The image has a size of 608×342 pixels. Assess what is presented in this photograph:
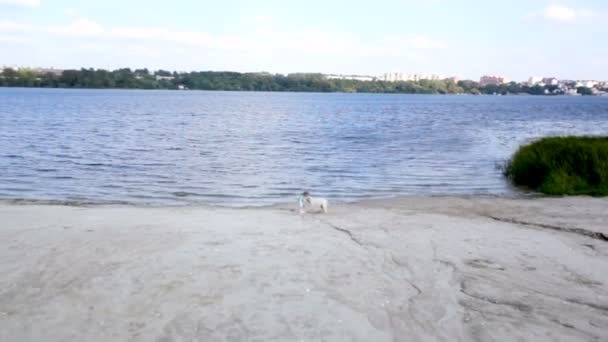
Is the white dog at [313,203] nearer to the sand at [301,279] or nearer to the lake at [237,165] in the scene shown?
the sand at [301,279]

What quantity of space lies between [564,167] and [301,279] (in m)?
14.1

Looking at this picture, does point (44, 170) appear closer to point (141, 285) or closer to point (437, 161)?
point (437, 161)

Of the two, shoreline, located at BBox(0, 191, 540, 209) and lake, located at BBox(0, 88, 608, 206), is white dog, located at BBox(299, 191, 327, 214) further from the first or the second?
lake, located at BBox(0, 88, 608, 206)

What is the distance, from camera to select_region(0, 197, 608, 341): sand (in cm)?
708

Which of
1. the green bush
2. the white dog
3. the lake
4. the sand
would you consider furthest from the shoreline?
the sand

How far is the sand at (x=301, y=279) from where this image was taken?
7078 mm

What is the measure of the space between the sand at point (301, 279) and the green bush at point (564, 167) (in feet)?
17.0

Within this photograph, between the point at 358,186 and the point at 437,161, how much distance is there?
29.3ft

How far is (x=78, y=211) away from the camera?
15.2 m

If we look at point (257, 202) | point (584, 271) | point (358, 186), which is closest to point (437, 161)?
point (358, 186)

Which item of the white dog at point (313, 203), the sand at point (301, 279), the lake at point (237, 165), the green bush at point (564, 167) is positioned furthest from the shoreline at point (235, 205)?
the sand at point (301, 279)

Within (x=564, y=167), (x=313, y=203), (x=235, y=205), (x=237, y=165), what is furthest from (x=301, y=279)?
(x=237, y=165)

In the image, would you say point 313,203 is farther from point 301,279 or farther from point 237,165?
point 237,165

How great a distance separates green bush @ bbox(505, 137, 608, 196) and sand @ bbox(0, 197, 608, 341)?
5190 mm
